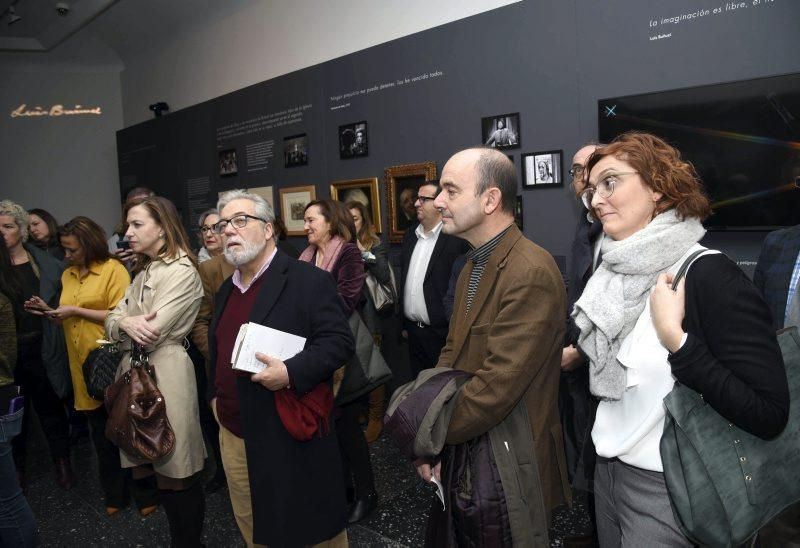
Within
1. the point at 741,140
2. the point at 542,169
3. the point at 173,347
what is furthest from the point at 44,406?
the point at 741,140

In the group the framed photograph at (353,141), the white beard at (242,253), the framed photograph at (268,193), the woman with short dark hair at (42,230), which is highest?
the framed photograph at (353,141)

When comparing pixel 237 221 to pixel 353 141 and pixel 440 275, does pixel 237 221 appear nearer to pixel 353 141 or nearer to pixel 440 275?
pixel 440 275

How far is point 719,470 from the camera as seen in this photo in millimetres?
1413

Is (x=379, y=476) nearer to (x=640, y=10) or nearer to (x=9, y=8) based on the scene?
(x=640, y=10)

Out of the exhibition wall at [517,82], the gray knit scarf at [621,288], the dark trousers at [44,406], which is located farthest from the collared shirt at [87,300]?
the gray knit scarf at [621,288]

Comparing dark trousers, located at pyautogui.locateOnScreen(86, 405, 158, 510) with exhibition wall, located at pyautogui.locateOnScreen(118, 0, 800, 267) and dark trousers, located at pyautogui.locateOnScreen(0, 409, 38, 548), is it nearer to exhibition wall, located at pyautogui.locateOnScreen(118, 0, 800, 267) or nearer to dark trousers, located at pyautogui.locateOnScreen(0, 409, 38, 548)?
dark trousers, located at pyautogui.locateOnScreen(0, 409, 38, 548)

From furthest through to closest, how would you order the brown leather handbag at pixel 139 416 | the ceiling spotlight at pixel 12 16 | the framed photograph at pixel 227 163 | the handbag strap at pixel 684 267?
1. the ceiling spotlight at pixel 12 16
2. the framed photograph at pixel 227 163
3. the brown leather handbag at pixel 139 416
4. the handbag strap at pixel 684 267

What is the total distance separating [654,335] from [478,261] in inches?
26.8

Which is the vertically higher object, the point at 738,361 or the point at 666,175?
the point at 666,175

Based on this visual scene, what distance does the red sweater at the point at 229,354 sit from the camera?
2.40m

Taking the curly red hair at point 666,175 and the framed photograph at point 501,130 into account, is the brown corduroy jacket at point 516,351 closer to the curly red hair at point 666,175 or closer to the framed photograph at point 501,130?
the curly red hair at point 666,175

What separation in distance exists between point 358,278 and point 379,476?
138 cm

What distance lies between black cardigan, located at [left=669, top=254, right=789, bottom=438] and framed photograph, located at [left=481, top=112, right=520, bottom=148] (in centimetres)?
301

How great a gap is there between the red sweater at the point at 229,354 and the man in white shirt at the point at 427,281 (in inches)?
69.1
